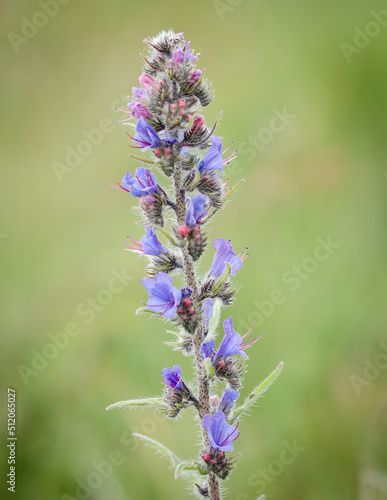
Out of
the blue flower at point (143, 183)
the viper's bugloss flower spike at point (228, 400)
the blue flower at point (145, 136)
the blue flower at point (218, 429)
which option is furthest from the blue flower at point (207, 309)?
the blue flower at point (145, 136)

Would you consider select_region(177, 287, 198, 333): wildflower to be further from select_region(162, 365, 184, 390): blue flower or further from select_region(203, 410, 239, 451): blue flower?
select_region(203, 410, 239, 451): blue flower

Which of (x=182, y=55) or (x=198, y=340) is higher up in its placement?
(x=182, y=55)

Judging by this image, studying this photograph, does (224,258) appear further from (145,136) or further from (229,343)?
(145,136)

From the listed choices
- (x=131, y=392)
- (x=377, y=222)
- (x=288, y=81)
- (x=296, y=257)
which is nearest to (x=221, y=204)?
(x=131, y=392)

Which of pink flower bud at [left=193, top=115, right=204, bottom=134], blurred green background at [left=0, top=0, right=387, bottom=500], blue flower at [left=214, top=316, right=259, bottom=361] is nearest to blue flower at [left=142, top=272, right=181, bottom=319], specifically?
blue flower at [left=214, top=316, right=259, bottom=361]

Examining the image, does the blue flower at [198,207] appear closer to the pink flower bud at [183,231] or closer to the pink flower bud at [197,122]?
the pink flower bud at [183,231]

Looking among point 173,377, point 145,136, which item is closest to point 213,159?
point 145,136

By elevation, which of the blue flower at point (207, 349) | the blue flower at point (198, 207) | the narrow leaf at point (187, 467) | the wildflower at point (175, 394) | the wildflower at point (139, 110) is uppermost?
the wildflower at point (139, 110)
